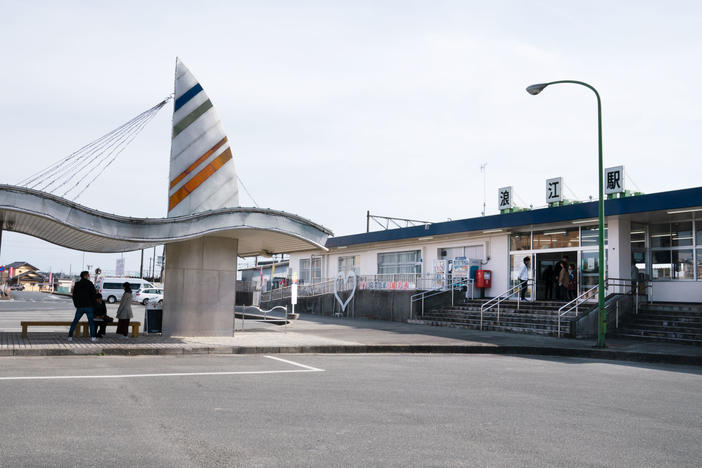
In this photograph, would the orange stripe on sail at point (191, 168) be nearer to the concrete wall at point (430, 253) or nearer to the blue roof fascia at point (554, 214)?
the blue roof fascia at point (554, 214)

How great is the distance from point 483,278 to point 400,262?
24.5 feet

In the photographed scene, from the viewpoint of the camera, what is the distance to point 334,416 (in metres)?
7.00

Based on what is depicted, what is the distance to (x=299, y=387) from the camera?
9125 millimetres

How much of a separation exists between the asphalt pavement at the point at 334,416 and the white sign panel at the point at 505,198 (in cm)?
1787

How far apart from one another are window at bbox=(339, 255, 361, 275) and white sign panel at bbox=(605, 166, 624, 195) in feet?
56.9

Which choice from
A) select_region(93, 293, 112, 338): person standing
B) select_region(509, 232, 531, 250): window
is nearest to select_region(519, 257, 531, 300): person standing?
select_region(509, 232, 531, 250): window

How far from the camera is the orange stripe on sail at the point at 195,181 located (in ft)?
54.6

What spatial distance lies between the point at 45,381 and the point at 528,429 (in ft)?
21.9

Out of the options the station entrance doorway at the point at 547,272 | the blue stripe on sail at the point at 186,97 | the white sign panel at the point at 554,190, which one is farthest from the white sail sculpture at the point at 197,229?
the white sign panel at the point at 554,190

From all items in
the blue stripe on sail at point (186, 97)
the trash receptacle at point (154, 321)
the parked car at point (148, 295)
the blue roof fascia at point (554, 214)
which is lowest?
the trash receptacle at point (154, 321)

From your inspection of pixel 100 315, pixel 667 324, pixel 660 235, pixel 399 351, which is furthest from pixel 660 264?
pixel 100 315

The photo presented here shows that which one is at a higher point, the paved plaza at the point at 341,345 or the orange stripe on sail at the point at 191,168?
the orange stripe on sail at the point at 191,168

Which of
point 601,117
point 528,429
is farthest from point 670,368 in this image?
point 528,429

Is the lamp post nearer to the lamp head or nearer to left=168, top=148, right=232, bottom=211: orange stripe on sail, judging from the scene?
the lamp head
